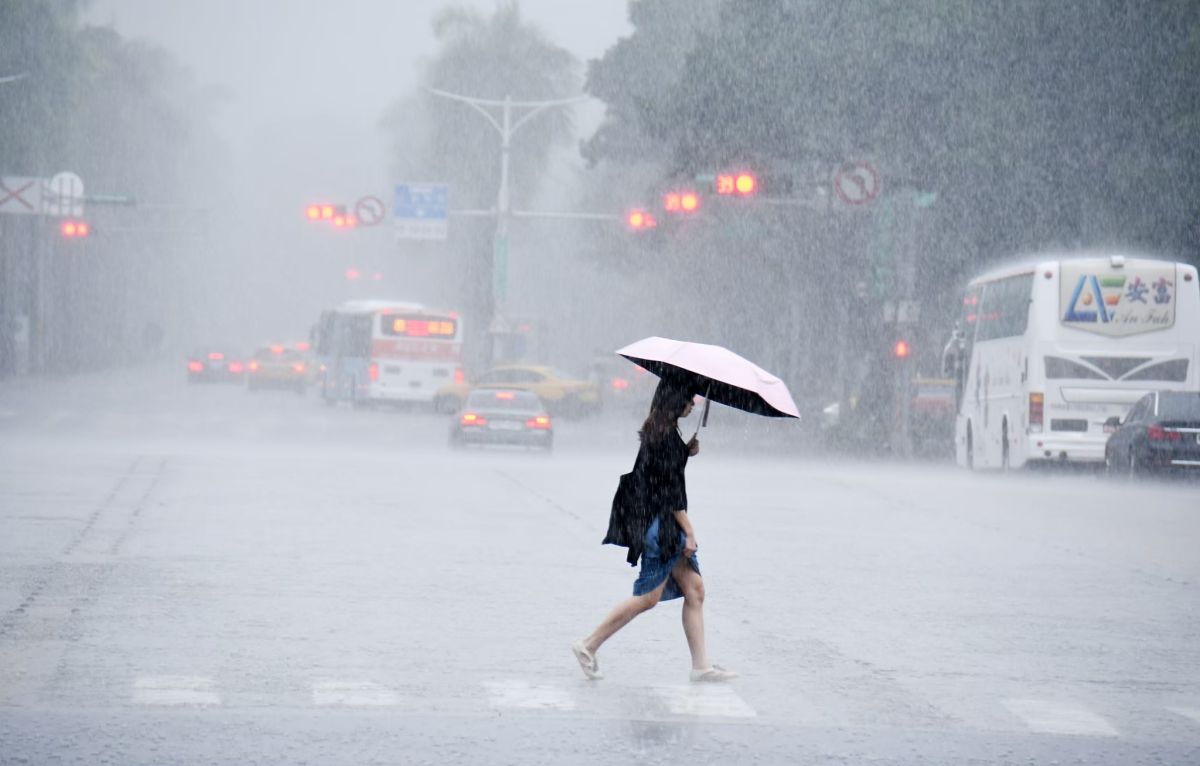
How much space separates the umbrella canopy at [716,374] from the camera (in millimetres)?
9047

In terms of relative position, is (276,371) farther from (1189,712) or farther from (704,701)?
(1189,712)

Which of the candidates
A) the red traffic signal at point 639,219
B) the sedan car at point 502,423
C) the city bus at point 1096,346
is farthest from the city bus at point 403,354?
the city bus at point 1096,346

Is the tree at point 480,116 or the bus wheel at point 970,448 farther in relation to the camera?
the tree at point 480,116

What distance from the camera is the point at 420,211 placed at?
57344mm

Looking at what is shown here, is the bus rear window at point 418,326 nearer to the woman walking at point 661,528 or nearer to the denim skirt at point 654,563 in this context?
the woman walking at point 661,528

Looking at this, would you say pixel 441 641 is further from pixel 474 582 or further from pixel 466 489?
pixel 466 489

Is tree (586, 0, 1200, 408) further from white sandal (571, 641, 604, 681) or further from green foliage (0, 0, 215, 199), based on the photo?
green foliage (0, 0, 215, 199)

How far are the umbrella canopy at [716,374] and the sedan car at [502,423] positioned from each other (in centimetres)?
2672

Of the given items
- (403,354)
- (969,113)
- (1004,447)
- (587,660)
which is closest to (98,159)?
(403,354)

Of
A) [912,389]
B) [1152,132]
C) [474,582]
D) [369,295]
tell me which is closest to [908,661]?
[474,582]

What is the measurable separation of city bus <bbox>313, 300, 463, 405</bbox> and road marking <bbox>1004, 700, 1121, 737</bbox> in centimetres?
4737

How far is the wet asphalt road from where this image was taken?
8.17 metres

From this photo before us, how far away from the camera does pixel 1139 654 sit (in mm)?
11258

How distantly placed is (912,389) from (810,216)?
6.14 m
